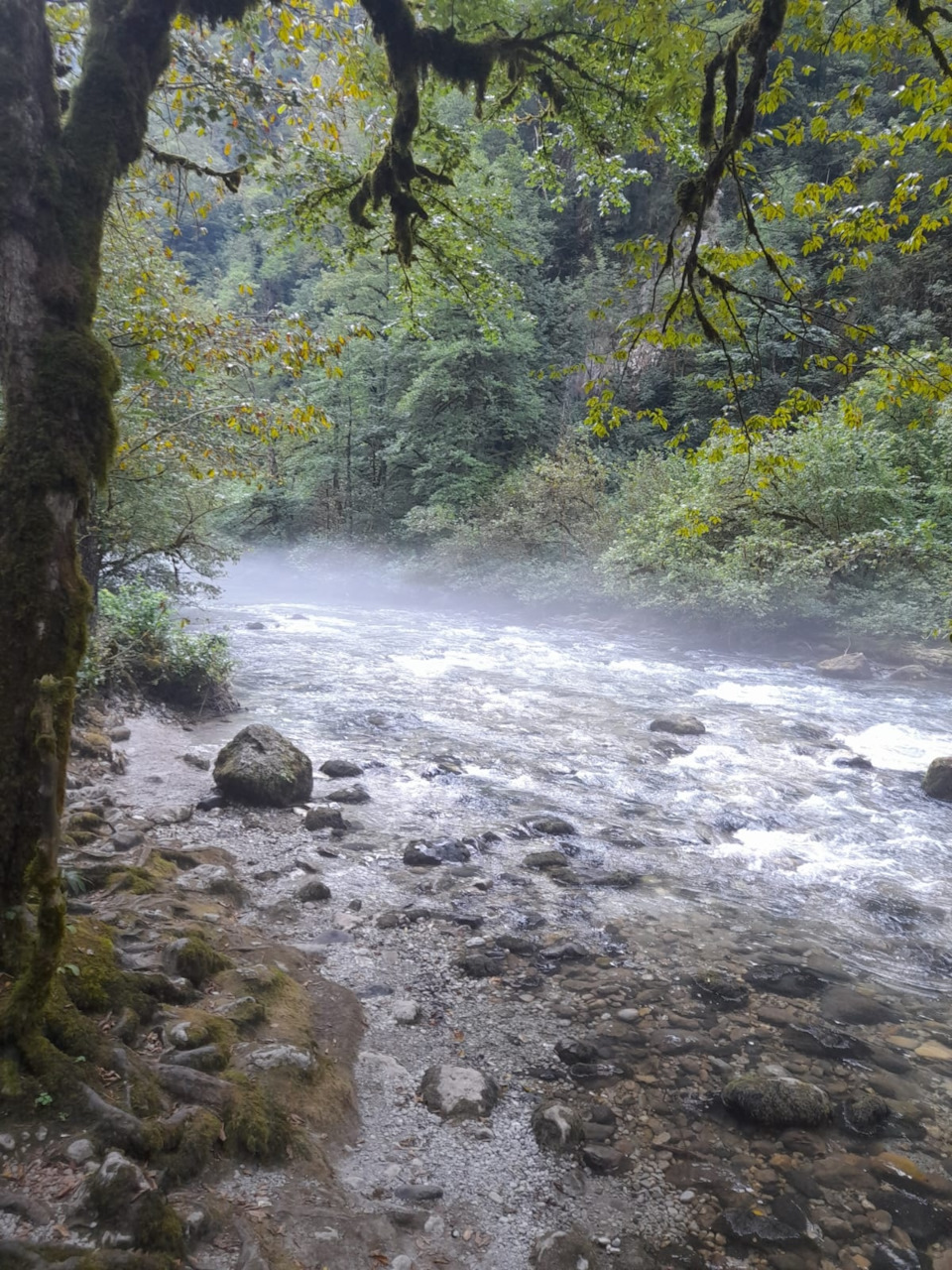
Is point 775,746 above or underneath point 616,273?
underneath

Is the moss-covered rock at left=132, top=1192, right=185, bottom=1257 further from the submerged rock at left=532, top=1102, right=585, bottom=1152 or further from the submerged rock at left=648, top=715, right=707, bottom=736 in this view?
the submerged rock at left=648, top=715, right=707, bottom=736

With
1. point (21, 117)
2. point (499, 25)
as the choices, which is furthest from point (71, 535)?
point (499, 25)

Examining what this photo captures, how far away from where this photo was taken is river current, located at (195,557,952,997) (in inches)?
266

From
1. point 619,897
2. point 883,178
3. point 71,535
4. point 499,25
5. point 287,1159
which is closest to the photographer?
point 287,1159

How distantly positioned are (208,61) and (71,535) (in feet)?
16.7

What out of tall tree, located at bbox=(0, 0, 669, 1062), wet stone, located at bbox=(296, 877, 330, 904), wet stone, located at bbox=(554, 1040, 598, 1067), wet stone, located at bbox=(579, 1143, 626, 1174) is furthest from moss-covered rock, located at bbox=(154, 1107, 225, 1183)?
wet stone, located at bbox=(296, 877, 330, 904)

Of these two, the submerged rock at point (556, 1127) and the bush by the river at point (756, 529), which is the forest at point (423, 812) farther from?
the bush by the river at point (756, 529)

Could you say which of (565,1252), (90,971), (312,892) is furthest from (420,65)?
(565,1252)

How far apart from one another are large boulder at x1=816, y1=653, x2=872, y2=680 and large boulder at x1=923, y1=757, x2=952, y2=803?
294 inches

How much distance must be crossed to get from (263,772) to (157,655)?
4450 millimetres

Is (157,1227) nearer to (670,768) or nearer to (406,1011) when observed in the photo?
(406,1011)

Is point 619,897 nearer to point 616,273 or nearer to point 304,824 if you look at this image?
point 304,824

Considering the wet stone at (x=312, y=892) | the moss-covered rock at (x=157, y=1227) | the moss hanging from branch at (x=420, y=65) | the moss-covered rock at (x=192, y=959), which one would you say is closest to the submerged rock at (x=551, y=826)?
the wet stone at (x=312, y=892)

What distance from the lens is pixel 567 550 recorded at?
90.3 feet
